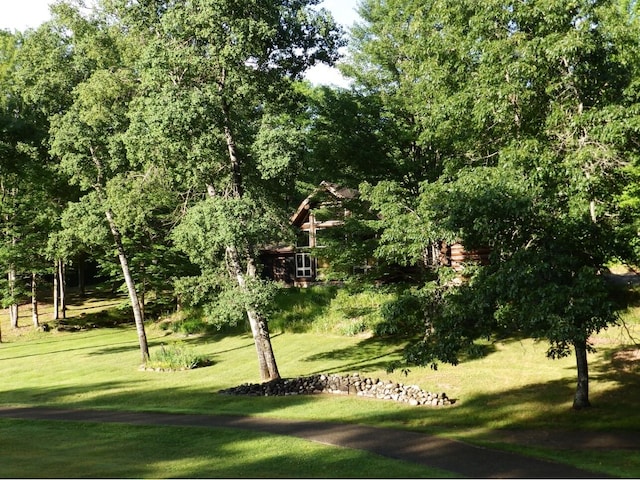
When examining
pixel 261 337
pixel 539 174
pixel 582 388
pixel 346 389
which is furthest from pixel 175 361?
pixel 539 174

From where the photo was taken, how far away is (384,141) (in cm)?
2497

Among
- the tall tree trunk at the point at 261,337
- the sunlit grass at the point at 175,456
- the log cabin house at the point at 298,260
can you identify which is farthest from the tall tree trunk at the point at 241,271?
the log cabin house at the point at 298,260

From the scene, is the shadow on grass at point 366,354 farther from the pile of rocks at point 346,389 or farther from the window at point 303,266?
the window at point 303,266

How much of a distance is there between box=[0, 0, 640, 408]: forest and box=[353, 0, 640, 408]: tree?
55mm

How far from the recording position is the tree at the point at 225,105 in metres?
18.5

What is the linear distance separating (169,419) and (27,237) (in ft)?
87.5

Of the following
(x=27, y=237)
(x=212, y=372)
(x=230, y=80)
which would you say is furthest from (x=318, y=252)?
(x=27, y=237)

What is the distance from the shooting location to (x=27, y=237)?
1464 inches

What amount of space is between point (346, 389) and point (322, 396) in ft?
2.88

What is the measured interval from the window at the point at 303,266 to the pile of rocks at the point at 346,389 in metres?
22.8

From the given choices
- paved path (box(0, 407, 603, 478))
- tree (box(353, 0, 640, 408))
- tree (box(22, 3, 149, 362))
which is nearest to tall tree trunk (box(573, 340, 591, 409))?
tree (box(353, 0, 640, 408))

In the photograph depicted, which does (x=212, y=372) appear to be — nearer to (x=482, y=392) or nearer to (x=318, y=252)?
(x=318, y=252)

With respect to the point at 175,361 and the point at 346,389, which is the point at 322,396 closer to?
the point at 346,389

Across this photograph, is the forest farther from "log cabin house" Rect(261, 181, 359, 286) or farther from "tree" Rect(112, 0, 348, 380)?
"log cabin house" Rect(261, 181, 359, 286)
